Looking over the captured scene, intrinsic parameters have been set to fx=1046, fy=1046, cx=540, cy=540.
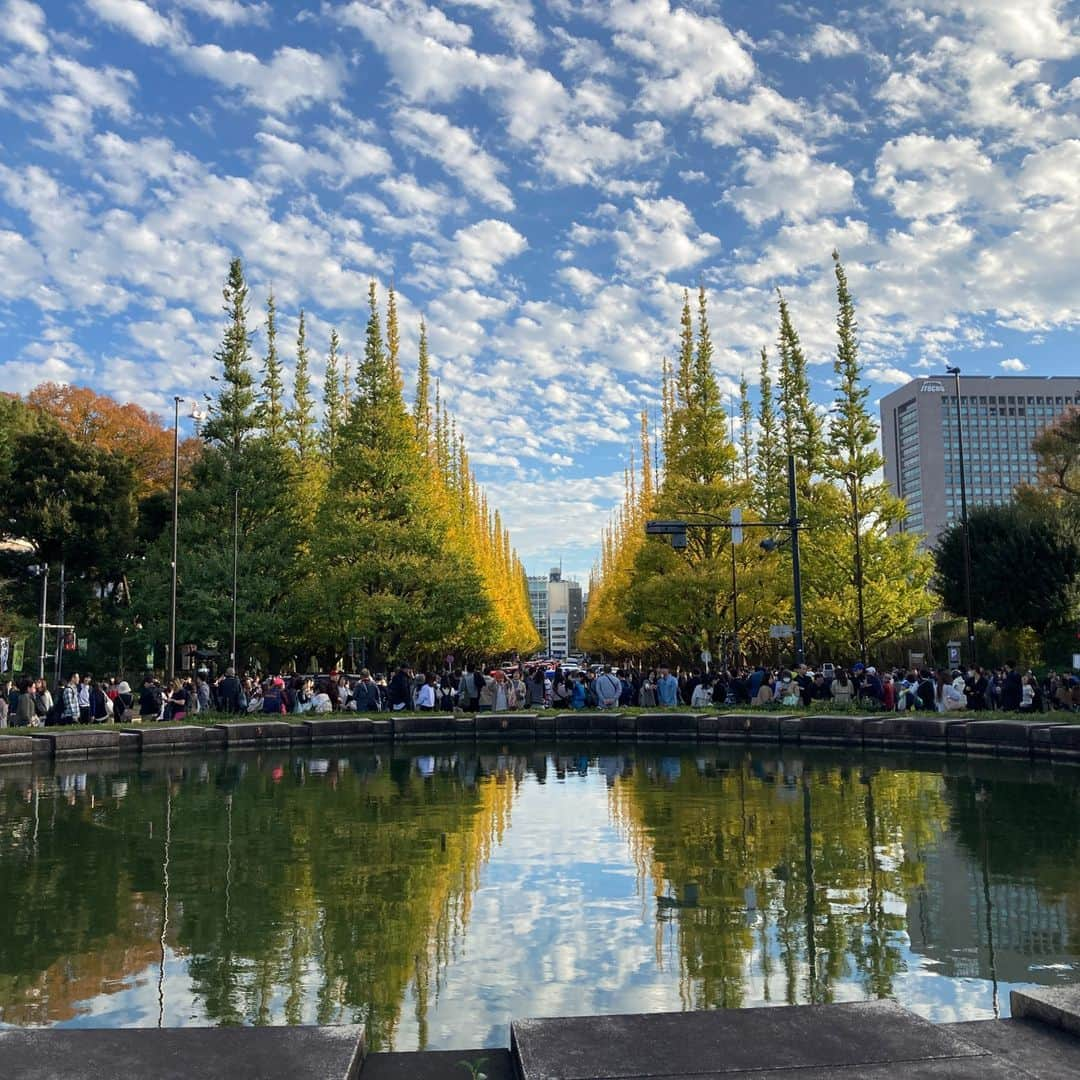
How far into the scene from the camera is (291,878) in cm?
951

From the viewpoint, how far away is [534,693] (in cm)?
3056

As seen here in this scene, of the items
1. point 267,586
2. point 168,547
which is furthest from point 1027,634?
point 168,547

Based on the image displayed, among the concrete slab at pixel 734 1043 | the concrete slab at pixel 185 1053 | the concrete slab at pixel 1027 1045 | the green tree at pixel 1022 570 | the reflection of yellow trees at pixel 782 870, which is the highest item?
Result: the green tree at pixel 1022 570

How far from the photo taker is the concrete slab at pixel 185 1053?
4.05 meters

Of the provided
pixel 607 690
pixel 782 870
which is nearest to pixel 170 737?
pixel 607 690

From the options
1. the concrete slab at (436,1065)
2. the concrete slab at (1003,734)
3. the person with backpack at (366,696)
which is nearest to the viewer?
the concrete slab at (436,1065)

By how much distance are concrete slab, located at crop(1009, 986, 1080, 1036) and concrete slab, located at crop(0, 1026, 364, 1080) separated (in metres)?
2.98

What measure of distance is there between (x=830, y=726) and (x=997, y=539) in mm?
23057

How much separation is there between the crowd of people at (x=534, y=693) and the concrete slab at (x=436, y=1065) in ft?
70.3

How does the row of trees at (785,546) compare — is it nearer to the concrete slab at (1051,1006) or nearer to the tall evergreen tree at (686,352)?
the tall evergreen tree at (686,352)

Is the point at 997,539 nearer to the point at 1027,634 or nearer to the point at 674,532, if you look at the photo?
the point at 1027,634

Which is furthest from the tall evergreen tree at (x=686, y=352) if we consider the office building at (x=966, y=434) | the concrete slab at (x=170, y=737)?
the office building at (x=966, y=434)

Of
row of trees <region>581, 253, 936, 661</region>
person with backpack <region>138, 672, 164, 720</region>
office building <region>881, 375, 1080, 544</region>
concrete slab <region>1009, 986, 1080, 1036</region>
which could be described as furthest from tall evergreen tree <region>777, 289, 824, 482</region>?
office building <region>881, 375, 1080, 544</region>

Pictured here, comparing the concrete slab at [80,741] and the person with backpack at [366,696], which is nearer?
the concrete slab at [80,741]
